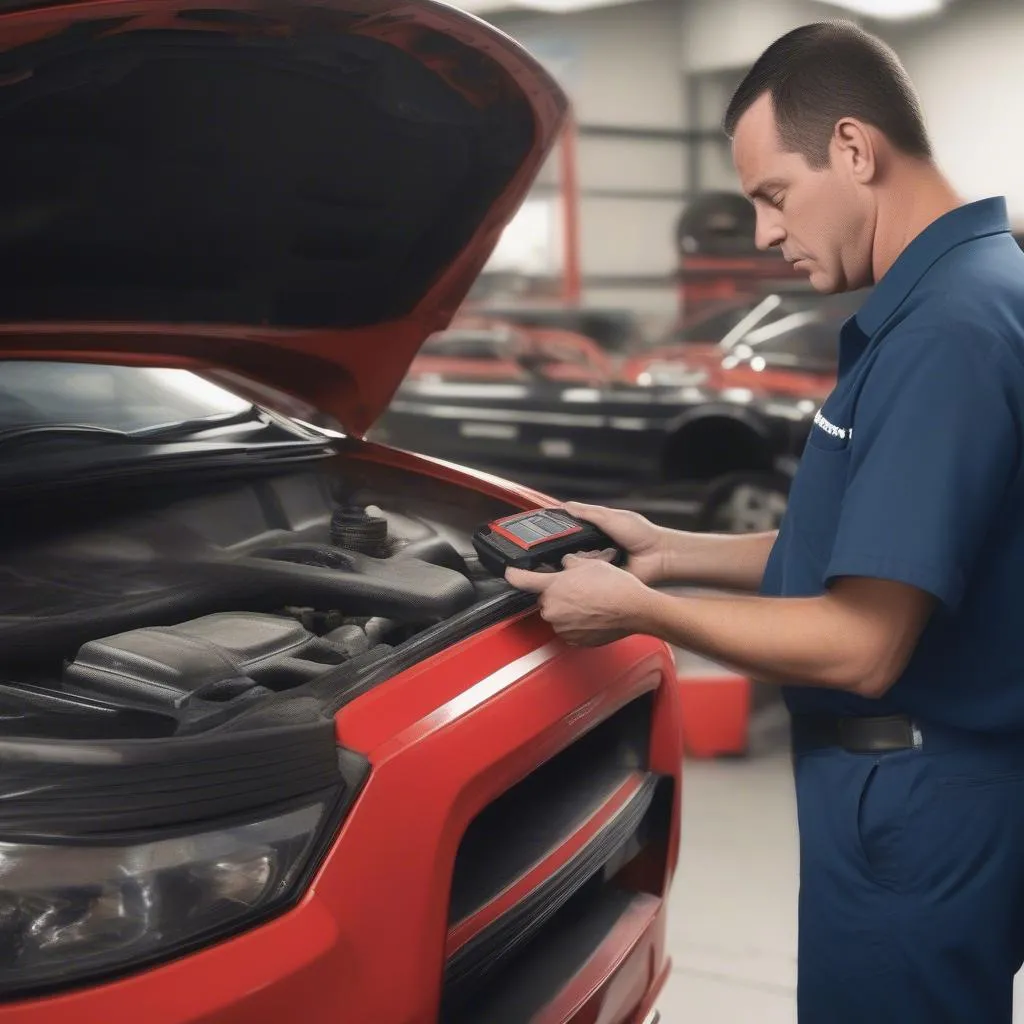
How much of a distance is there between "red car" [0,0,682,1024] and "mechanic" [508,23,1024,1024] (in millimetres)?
254

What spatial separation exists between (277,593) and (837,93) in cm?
90

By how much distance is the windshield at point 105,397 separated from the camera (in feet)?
5.86

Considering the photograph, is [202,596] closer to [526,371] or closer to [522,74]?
[522,74]

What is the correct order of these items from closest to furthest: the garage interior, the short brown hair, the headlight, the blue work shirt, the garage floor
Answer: the headlight < the blue work shirt < the short brown hair < the garage floor < the garage interior

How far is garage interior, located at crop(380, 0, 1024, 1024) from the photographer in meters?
2.42

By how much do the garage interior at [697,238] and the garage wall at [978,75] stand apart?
0.02 m

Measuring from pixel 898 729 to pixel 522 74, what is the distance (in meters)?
0.94

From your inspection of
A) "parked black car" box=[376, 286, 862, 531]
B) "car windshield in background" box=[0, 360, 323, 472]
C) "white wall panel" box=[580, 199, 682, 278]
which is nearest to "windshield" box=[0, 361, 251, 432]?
"car windshield in background" box=[0, 360, 323, 472]

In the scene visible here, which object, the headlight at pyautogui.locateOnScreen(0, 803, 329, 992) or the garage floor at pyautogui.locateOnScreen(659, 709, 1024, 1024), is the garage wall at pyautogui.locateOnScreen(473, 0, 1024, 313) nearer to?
the garage floor at pyautogui.locateOnScreen(659, 709, 1024, 1024)

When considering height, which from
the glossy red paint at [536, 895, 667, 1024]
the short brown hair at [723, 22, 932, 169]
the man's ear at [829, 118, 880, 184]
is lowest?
the glossy red paint at [536, 895, 667, 1024]

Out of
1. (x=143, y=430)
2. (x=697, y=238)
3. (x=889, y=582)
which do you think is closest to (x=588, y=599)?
(x=889, y=582)

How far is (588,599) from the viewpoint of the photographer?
129cm

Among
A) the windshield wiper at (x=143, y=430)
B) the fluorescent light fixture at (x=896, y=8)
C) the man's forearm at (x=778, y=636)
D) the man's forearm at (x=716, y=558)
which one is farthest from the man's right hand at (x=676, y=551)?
the fluorescent light fixture at (x=896, y=8)

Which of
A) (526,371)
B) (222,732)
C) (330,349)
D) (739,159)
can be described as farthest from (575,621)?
(526,371)
